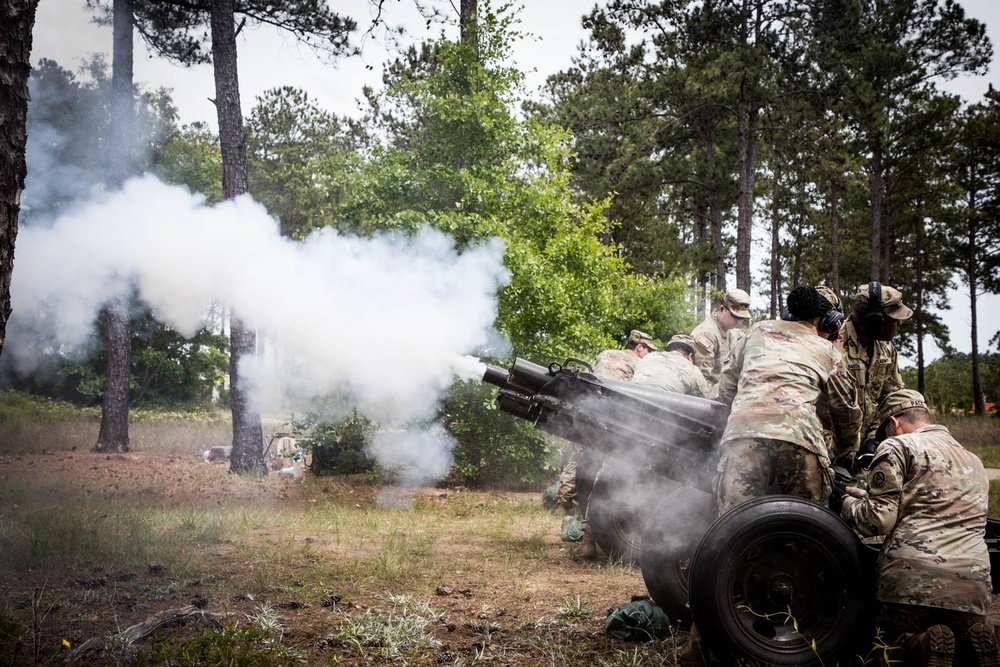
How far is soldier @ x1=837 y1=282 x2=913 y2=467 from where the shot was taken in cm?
649

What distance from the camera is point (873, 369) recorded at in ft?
21.7

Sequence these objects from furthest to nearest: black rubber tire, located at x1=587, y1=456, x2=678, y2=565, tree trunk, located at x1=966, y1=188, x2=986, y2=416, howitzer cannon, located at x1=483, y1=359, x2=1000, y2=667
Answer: tree trunk, located at x1=966, y1=188, x2=986, y2=416, black rubber tire, located at x1=587, y1=456, x2=678, y2=565, howitzer cannon, located at x1=483, y1=359, x2=1000, y2=667

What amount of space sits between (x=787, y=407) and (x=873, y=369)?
7.93ft

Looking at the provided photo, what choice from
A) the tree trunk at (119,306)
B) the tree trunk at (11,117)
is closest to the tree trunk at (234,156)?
the tree trunk at (119,306)

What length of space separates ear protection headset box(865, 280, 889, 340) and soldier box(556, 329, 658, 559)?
215cm

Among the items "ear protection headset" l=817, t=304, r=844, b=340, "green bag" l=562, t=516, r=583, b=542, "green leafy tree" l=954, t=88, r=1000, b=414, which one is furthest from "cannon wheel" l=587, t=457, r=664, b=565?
"green leafy tree" l=954, t=88, r=1000, b=414

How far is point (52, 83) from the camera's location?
21422 mm

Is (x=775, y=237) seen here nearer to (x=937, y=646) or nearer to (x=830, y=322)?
(x=830, y=322)

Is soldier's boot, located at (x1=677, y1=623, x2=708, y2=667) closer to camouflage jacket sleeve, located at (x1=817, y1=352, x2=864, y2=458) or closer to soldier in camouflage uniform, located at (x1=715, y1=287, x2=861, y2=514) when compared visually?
soldier in camouflage uniform, located at (x1=715, y1=287, x2=861, y2=514)

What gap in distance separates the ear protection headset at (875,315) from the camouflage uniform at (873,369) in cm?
13

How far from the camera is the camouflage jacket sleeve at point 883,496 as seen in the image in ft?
14.1

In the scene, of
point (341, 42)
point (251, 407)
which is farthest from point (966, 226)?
point (251, 407)

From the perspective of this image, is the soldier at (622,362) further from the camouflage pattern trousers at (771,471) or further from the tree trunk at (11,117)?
the tree trunk at (11,117)

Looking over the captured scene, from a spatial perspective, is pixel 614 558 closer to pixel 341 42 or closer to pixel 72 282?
pixel 72 282
